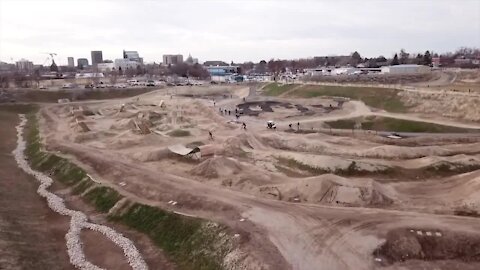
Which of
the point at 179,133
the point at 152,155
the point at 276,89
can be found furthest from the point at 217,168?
the point at 276,89

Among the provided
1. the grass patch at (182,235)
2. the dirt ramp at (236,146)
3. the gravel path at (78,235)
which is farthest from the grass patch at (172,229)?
the dirt ramp at (236,146)

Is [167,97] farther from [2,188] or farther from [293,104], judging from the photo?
[2,188]

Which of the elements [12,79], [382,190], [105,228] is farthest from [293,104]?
[12,79]

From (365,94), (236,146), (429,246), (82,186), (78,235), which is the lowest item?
(78,235)

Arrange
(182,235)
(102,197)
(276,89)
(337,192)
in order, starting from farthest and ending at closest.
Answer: (276,89), (102,197), (337,192), (182,235)

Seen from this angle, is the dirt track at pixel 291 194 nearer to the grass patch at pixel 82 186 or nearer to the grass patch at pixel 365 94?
the grass patch at pixel 82 186

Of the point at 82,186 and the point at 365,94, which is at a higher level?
the point at 365,94

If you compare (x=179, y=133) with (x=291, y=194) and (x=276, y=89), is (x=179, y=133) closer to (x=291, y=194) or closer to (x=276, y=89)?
(x=291, y=194)
